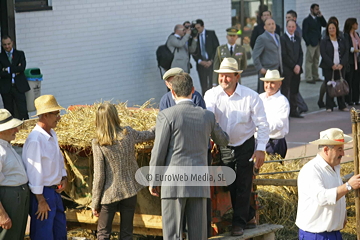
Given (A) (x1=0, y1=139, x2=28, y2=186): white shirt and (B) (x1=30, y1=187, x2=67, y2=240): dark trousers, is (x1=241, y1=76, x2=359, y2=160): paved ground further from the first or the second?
(A) (x1=0, y1=139, x2=28, y2=186): white shirt

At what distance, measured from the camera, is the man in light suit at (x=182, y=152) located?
5.34 metres

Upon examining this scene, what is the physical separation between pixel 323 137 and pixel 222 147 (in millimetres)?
1303

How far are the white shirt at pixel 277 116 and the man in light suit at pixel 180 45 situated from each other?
6.73 metres

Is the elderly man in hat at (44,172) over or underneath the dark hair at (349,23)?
underneath

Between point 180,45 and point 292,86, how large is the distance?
8.64 feet

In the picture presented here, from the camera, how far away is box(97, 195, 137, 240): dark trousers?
18.7 feet

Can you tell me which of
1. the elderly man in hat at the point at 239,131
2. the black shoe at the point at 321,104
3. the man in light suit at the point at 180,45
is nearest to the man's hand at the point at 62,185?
the elderly man in hat at the point at 239,131

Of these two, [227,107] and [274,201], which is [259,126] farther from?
[274,201]

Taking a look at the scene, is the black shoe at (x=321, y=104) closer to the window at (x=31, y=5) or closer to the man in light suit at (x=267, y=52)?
the man in light suit at (x=267, y=52)

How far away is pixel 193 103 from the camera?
5520 millimetres

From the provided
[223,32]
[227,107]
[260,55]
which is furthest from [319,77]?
[227,107]

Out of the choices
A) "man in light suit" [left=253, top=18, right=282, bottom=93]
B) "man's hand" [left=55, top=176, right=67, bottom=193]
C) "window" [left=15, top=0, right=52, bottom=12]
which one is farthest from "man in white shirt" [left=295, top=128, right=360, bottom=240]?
"man in light suit" [left=253, top=18, right=282, bottom=93]

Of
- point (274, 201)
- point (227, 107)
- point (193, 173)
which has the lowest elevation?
point (274, 201)

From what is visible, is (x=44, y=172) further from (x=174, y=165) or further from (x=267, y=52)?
(x=267, y=52)
